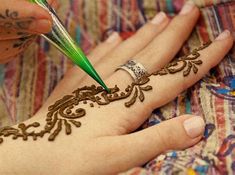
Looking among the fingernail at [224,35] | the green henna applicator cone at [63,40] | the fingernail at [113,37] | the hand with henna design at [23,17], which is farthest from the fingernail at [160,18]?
the hand with henna design at [23,17]

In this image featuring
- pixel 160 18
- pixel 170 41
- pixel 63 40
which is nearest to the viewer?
pixel 63 40

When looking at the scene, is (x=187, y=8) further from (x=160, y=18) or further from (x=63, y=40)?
(x=63, y=40)

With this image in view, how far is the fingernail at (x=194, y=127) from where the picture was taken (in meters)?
1.04

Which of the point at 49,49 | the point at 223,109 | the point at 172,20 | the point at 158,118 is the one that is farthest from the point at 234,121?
the point at 49,49

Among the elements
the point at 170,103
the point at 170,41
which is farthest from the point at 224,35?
the point at 170,103

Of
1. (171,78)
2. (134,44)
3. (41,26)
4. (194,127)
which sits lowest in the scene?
(194,127)

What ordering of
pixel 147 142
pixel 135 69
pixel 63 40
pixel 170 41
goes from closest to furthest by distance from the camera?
1. pixel 147 142
2. pixel 63 40
3. pixel 135 69
4. pixel 170 41

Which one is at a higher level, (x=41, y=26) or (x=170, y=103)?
(x=41, y=26)

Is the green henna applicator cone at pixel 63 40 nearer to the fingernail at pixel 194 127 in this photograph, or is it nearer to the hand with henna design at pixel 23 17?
the hand with henna design at pixel 23 17

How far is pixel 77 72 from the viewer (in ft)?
4.79

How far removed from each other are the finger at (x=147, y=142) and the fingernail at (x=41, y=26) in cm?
29

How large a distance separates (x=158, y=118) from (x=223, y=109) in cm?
17

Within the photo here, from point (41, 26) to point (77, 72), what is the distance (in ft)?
1.33

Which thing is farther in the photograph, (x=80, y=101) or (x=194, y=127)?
(x=80, y=101)
